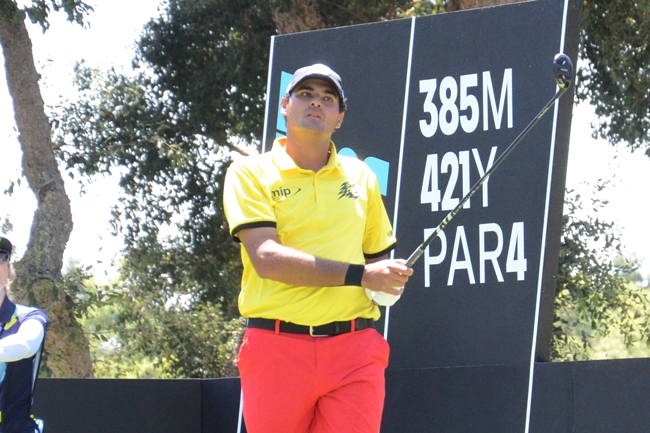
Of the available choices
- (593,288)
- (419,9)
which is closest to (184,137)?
(419,9)

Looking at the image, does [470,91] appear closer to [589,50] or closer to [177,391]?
[177,391]

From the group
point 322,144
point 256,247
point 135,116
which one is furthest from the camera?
point 135,116

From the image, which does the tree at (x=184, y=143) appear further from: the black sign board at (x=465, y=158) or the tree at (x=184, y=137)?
the black sign board at (x=465, y=158)

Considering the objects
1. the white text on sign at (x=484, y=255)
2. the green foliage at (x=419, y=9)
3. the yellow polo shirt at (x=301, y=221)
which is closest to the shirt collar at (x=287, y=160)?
the yellow polo shirt at (x=301, y=221)

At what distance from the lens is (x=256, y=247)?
127 inches

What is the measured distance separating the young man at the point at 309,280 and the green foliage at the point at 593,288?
4.74 m

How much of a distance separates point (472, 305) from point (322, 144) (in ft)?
3.97

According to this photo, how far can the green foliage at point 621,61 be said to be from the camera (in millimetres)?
8148

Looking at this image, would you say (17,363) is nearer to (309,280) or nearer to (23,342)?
(23,342)

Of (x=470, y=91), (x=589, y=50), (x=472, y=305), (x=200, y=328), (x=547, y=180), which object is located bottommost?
(x=200, y=328)

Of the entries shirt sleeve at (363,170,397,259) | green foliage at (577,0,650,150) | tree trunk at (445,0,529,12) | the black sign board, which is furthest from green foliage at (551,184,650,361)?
shirt sleeve at (363,170,397,259)

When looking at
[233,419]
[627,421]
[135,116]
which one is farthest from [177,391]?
[135,116]

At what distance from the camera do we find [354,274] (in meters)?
3.15

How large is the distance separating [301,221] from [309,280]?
252 mm
